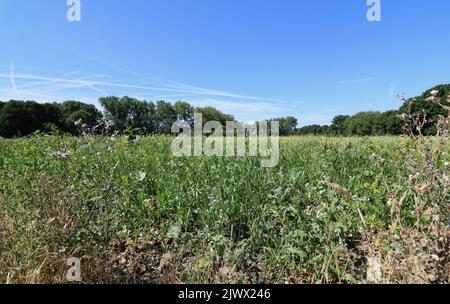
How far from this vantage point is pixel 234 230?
248 centimetres

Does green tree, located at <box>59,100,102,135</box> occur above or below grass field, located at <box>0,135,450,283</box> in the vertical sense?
above

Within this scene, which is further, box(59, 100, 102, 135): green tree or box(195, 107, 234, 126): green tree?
box(195, 107, 234, 126): green tree

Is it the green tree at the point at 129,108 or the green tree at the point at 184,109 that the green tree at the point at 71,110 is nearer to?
the green tree at the point at 129,108

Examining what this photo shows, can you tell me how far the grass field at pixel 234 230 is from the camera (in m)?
1.86

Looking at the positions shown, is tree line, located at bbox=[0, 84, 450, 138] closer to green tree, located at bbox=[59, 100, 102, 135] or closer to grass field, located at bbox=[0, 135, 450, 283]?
green tree, located at bbox=[59, 100, 102, 135]

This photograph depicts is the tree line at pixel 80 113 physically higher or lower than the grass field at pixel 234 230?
higher

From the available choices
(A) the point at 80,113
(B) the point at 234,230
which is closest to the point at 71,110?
(A) the point at 80,113

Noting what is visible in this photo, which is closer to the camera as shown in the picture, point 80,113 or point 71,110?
point 80,113

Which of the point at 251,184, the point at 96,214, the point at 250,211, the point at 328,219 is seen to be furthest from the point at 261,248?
the point at 96,214

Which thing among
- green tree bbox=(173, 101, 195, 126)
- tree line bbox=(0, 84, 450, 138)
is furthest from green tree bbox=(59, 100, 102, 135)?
green tree bbox=(173, 101, 195, 126)

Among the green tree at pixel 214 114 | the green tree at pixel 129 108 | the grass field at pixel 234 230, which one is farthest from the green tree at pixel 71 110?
the grass field at pixel 234 230

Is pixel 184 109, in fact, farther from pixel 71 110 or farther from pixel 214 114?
pixel 71 110

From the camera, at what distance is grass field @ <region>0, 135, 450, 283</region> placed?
186 cm

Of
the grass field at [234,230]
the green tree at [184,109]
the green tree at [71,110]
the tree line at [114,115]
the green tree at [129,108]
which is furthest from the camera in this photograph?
the green tree at [184,109]
